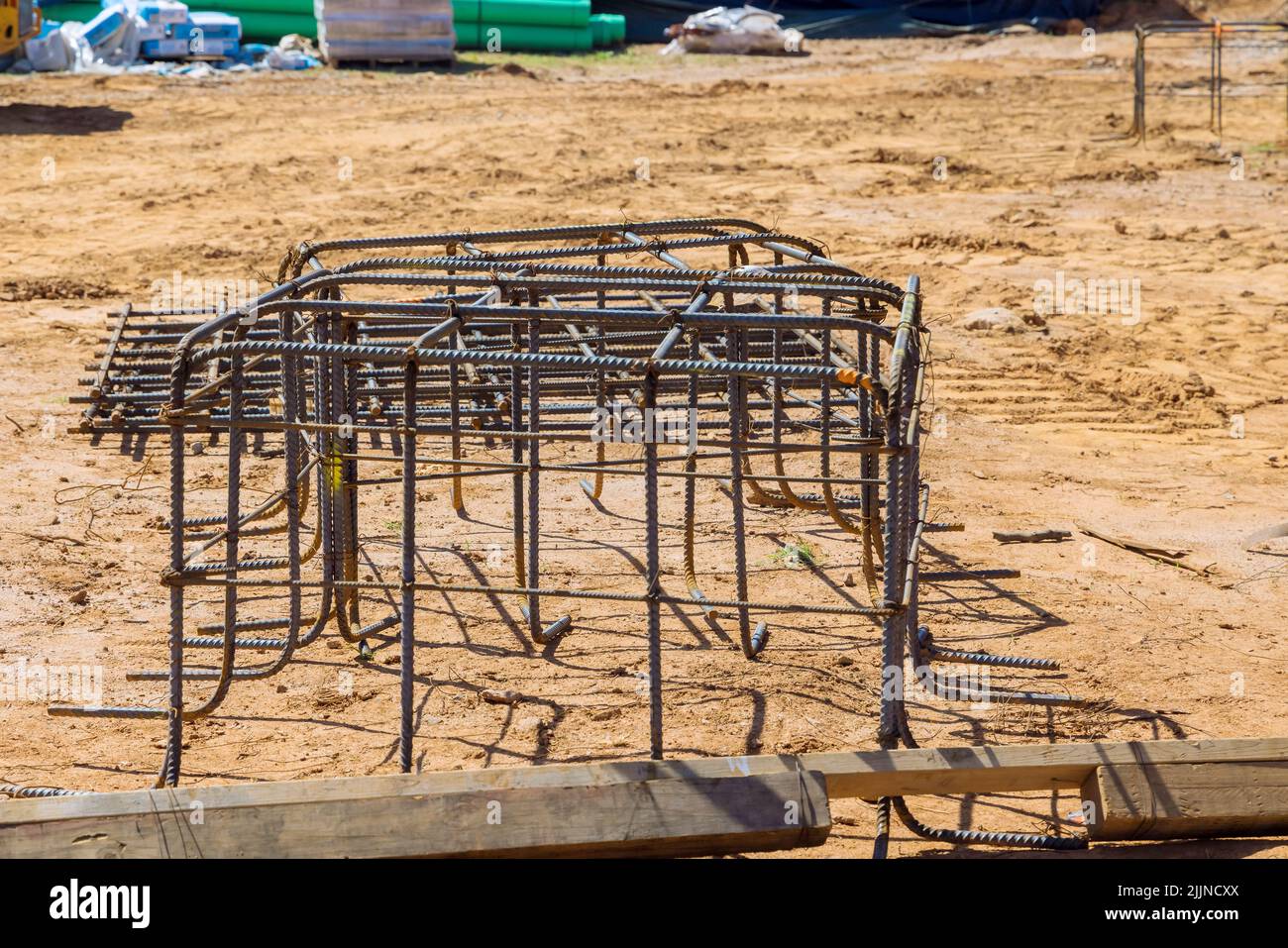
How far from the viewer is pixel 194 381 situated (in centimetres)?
962

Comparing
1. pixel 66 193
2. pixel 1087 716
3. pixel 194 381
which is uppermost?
pixel 66 193

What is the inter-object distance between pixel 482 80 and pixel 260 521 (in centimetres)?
1478

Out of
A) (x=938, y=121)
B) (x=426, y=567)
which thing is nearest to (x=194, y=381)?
(x=426, y=567)

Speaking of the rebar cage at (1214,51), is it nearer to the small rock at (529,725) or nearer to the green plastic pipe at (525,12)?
the green plastic pipe at (525,12)

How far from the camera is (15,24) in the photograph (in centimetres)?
1864

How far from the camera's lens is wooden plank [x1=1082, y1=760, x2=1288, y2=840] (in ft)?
14.3

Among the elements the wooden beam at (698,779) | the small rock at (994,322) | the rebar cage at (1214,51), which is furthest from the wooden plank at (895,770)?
the rebar cage at (1214,51)

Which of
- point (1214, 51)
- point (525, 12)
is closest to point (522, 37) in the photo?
point (525, 12)

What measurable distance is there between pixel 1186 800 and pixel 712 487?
13.6 ft

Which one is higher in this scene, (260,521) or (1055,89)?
(1055,89)

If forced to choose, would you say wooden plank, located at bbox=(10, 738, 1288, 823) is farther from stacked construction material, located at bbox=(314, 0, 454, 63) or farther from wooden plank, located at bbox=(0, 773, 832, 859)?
stacked construction material, located at bbox=(314, 0, 454, 63)

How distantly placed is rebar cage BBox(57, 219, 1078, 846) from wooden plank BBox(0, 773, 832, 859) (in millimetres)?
687

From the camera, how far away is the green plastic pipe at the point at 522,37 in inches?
936

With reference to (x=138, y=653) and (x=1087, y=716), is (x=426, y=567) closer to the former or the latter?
(x=138, y=653)
